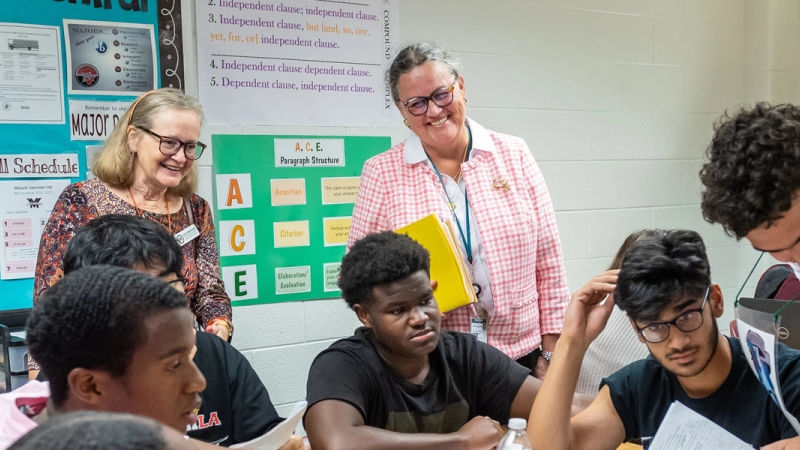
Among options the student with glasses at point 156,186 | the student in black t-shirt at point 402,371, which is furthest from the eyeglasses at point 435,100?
the student with glasses at point 156,186

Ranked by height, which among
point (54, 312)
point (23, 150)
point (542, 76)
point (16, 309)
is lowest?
point (16, 309)

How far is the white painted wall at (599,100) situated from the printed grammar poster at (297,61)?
6 cm

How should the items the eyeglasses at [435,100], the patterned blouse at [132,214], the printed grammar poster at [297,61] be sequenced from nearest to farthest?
1. the patterned blouse at [132,214]
2. the eyeglasses at [435,100]
3. the printed grammar poster at [297,61]

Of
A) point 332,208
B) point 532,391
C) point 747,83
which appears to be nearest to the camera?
point 532,391

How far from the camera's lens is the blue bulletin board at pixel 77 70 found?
262cm

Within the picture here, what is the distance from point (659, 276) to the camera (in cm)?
170

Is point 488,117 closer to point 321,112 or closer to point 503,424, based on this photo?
point 321,112

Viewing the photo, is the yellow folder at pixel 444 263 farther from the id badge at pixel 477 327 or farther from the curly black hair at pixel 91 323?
the curly black hair at pixel 91 323

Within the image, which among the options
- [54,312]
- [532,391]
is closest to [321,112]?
[532,391]

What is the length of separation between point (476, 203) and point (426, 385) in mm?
726

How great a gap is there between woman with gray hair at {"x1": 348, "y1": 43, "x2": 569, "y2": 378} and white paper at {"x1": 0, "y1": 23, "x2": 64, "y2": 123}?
45.0 inches

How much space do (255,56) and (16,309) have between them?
4.24 feet

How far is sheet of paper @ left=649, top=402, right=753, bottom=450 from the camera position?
1.58 meters

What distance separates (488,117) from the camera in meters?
3.58
